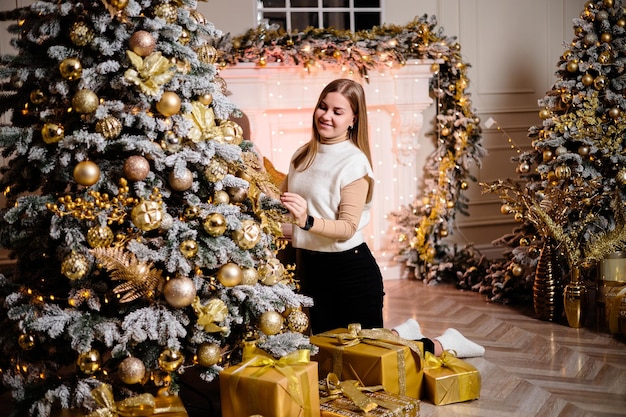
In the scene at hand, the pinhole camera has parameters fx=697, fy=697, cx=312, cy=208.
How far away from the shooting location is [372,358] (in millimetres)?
2738

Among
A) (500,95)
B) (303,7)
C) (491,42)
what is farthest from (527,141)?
(303,7)

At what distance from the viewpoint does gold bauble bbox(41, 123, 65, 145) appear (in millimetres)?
2283

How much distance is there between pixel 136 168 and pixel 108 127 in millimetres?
162

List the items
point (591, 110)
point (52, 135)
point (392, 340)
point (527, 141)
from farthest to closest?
point (527, 141) < point (591, 110) < point (392, 340) < point (52, 135)

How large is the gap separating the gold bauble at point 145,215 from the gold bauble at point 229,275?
11.2 inches

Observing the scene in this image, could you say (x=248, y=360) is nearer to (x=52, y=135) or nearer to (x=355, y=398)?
(x=355, y=398)

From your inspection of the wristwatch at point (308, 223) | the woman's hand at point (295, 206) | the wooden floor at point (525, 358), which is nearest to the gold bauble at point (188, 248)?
the woman's hand at point (295, 206)

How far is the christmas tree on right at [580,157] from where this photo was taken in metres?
4.31

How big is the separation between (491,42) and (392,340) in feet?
13.0

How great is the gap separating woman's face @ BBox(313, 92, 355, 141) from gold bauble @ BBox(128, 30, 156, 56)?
3.05ft

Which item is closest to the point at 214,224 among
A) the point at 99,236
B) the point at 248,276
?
the point at 248,276

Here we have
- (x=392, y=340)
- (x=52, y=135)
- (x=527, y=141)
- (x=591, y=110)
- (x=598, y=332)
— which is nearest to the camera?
(x=52, y=135)

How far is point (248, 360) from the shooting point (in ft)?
7.97

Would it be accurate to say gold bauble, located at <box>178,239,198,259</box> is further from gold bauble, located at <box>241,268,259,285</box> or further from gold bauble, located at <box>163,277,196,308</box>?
gold bauble, located at <box>241,268,259,285</box>
